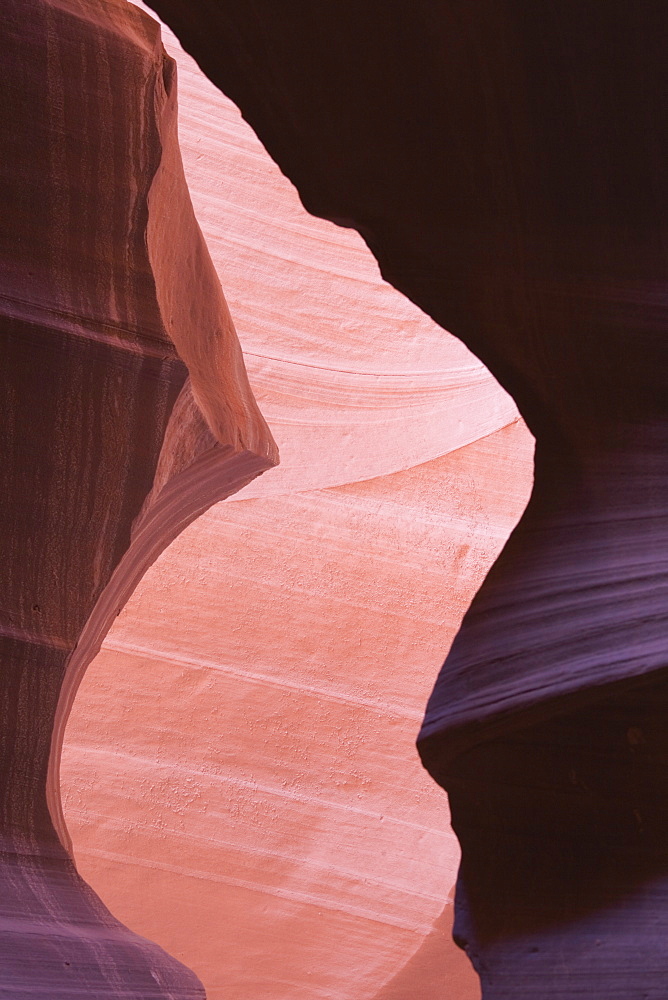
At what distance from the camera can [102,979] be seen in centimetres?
86

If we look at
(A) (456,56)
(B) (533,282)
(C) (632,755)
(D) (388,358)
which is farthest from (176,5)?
(D) (388,358)

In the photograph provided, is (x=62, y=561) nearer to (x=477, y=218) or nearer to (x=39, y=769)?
(x=39, y=769)

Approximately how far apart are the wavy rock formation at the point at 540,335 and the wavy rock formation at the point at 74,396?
0.14 meters

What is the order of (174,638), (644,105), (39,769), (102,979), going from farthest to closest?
(174,638), (39,769), (102,979), (644,105)

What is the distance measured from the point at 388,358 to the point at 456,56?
3304 mm

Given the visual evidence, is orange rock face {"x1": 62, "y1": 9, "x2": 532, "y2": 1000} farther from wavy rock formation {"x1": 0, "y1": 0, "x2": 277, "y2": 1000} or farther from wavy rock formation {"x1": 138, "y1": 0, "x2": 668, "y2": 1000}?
wavy rock formation {"x1": 138, "y1": 0, "x2": 668, "y2": 1000}

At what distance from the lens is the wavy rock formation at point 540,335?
0.73 m

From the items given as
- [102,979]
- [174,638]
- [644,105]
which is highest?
[644,105]

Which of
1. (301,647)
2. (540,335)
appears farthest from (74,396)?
(301,647)

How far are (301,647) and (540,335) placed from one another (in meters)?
3.28

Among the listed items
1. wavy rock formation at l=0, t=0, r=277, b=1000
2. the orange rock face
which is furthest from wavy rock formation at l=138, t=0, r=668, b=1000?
the orange rock face

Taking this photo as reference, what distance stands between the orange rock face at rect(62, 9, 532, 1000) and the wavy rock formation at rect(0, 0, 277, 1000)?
3005mm

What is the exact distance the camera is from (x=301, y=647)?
3994mm

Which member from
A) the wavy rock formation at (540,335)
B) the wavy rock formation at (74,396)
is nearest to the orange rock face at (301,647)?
the wavy rock formation at (74,396)
